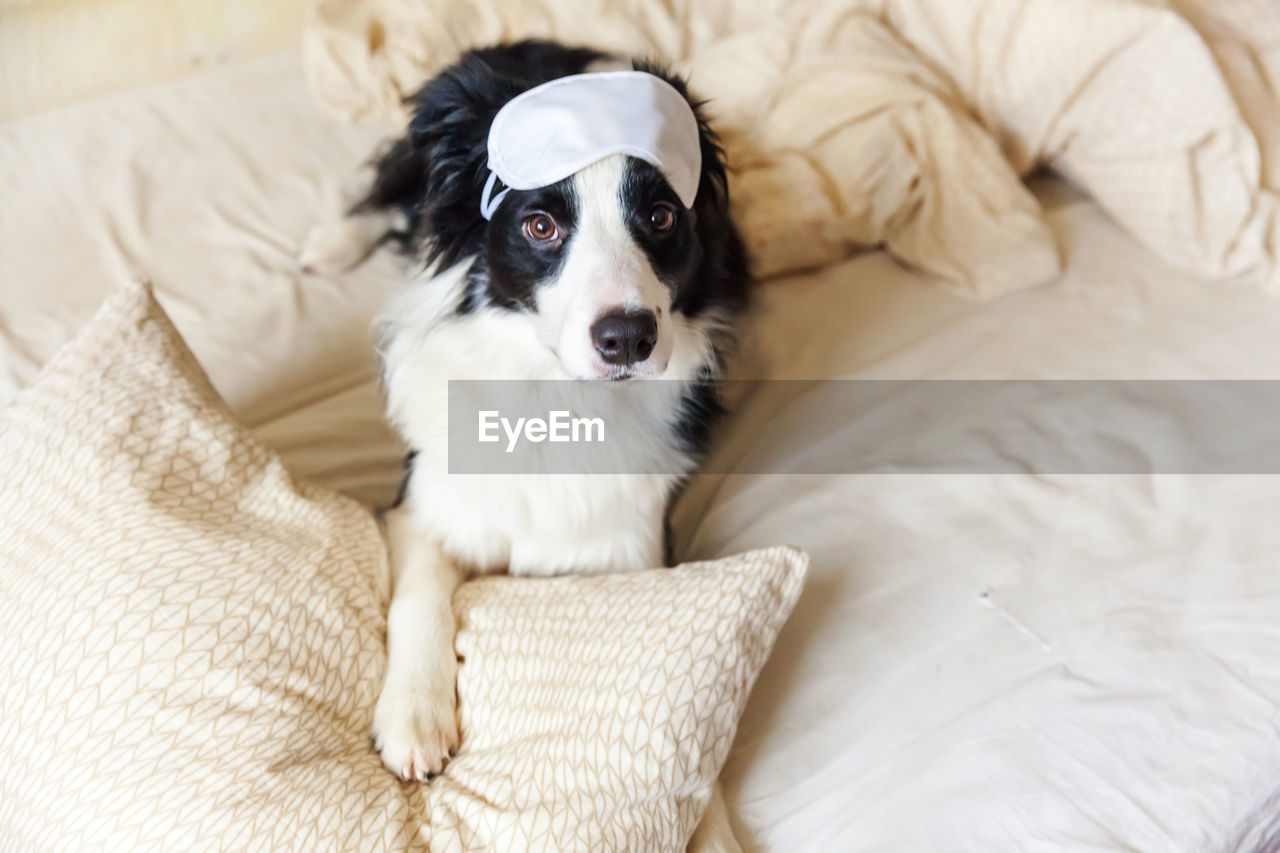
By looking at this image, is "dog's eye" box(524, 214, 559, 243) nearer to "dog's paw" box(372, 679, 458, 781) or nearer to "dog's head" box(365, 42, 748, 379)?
"dog's head" box(365, 42, 748, 379)

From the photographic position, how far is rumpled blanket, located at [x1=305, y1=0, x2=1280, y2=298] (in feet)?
7.34

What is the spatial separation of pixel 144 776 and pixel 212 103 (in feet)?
6.96

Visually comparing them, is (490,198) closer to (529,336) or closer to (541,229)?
(541,229)

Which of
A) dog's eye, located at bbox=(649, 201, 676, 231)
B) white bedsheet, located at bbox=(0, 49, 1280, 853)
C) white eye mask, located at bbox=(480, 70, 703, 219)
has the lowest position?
white bedsheet, located at bbox=(0, 49, 1280, 853)

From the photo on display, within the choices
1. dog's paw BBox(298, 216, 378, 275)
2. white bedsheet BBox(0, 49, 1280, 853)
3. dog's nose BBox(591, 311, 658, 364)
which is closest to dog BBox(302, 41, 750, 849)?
dog's nose BBox(591, 311, 658, 364)

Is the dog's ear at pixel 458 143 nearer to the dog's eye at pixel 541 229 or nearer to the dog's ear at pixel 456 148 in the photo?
the dog's ear at pixel 456 148

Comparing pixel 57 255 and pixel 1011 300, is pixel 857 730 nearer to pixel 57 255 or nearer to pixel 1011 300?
pixel 1011 300

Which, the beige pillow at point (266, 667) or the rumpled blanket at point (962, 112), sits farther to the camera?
the rumpled blanket at point (962, 112)

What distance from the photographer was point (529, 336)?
1.69 metres

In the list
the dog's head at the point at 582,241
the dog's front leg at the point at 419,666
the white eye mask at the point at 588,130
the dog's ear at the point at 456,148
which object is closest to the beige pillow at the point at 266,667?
the dog's front leg at the point at 419,666

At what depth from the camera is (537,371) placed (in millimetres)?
1719

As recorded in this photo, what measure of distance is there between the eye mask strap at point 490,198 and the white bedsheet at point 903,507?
2.16 ft

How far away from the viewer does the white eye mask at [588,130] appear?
4.80ft

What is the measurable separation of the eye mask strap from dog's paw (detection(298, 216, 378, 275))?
2.72ft
